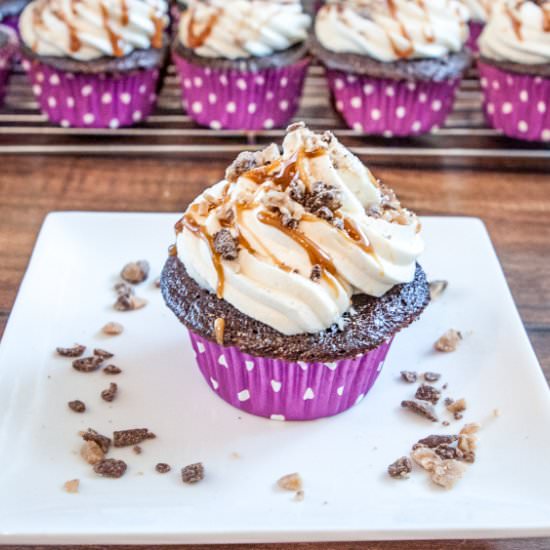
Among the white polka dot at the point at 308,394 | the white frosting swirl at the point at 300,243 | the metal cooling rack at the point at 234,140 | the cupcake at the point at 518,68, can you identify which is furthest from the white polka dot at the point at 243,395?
the cupcake at the point at 518,68

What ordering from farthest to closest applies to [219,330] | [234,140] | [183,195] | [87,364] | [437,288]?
[234,140]
[183,195]
[437,288]
[87,364]
[219,330]

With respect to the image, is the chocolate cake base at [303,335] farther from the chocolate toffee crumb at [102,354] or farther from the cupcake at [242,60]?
the cupcake at [242,60]

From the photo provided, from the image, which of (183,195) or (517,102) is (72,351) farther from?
(517,102)

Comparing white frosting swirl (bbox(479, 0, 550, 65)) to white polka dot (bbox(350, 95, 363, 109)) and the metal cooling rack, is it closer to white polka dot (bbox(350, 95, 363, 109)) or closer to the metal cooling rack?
the metal cooling rack

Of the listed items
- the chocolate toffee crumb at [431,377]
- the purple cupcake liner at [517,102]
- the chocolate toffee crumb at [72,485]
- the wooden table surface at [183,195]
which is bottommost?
the wooden table surface at [183,195]

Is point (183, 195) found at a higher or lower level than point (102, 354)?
lower

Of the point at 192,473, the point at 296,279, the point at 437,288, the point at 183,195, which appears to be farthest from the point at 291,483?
the point at 183,195

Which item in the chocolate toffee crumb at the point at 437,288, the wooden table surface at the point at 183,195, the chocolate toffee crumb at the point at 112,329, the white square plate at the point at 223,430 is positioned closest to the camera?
the white square plate at the point at 223,430
